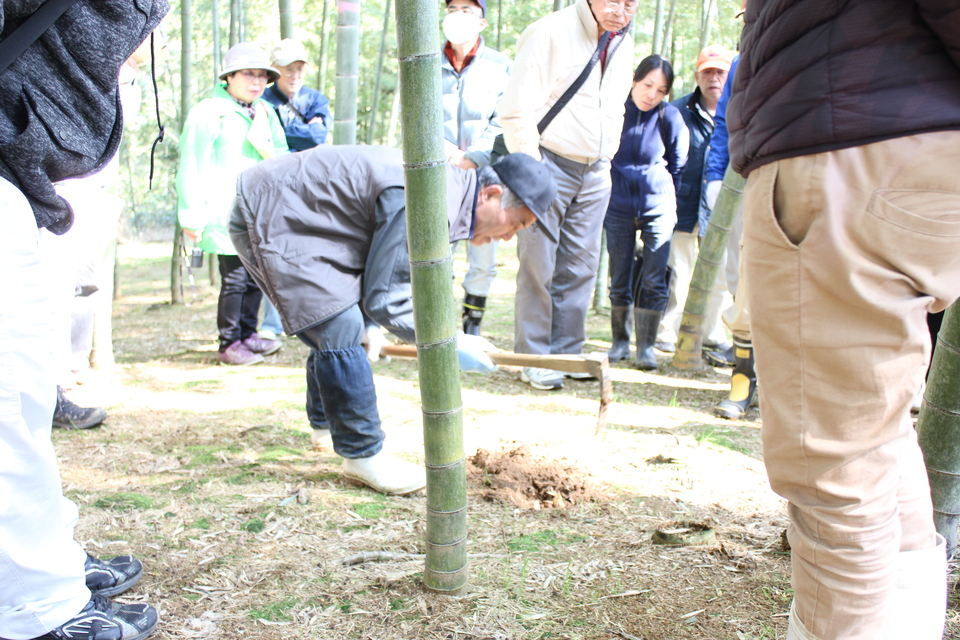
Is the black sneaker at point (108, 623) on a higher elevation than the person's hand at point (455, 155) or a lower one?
lower

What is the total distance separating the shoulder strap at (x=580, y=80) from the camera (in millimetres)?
4406

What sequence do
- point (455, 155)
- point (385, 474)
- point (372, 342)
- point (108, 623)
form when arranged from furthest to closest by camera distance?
point (455, 155)
point (372, 342)
point (385, 474)
point (108, 623)

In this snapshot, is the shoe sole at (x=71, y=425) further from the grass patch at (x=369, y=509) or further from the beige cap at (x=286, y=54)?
the beige cap at (x=286, y=54)

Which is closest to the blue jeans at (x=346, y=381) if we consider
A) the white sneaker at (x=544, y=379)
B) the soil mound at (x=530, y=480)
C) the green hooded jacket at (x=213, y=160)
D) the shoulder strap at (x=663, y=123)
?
the soil mound at (x=530, y=480)

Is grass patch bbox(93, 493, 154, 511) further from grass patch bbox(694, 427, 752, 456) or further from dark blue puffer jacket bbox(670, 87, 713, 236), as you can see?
dark blue puffer jacket bbox(670, 87, 713, 236)

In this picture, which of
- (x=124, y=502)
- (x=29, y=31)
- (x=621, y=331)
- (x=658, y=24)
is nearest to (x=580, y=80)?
(x=621, y=331)

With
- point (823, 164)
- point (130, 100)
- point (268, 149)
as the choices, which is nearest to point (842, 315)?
point (823, 164)

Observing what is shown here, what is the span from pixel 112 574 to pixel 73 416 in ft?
6.15

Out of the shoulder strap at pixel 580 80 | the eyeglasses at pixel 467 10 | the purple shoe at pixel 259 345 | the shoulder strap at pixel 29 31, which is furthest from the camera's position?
the purple shoe at pixel 259 345

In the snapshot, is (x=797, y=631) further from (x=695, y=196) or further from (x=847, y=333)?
(x=695, y=196)

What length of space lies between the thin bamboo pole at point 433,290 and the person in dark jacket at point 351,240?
722mm

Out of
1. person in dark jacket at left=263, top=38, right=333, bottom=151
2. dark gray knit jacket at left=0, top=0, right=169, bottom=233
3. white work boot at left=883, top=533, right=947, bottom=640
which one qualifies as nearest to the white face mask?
person in dark jacket at left=263, top=38, right=333, bottom=151

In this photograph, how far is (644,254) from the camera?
5375 millimetres

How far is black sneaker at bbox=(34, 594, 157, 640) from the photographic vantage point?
177 cm
